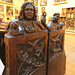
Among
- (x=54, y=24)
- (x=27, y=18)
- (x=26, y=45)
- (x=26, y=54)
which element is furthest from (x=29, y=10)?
(x=54, y=24)

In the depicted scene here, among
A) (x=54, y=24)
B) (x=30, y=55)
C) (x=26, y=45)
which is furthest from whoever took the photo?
(x=54, y=24)

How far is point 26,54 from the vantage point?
128 centimetres

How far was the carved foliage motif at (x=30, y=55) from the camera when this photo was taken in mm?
1206

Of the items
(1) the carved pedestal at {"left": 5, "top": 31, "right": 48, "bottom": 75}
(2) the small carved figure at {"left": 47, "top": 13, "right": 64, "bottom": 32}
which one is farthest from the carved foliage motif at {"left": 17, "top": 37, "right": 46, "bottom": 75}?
(2) the small carved figure at {"left": 47, "top": 13, "right": 64, "bottom": 32}

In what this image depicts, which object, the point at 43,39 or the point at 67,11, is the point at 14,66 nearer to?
the point at 43,39

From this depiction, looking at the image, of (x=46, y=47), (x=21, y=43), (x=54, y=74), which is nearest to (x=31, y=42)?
(x=21, y=43)

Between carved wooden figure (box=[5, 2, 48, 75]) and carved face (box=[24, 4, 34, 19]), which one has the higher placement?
carved face (box=[24, 4, 34, 19])

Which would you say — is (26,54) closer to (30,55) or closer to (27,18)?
(30,55)

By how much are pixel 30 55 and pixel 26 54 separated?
10 centimetres

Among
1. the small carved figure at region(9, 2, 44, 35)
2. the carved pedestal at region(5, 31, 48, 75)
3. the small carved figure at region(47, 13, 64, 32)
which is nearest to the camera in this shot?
the carved pedestal at region(5, 31, 48, 75)

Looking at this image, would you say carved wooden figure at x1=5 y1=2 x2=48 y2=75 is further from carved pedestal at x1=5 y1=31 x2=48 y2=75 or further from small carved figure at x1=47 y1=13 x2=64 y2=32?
small carved figure at x1=47 y1=13 x2=64 y2=32

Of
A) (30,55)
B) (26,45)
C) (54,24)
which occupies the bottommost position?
(30,55)

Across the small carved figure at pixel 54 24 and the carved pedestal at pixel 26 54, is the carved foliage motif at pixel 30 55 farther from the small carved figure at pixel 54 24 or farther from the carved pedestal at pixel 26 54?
the small carved figure at pixel 54 24

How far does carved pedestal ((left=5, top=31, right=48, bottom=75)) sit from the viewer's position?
1089 mm
